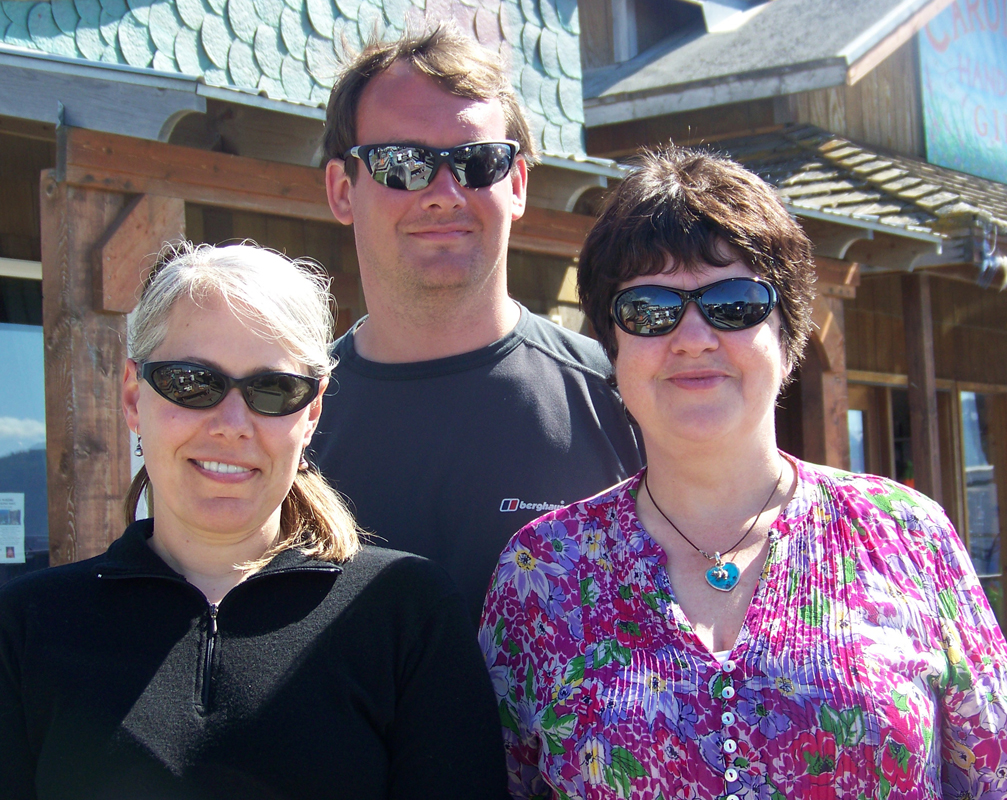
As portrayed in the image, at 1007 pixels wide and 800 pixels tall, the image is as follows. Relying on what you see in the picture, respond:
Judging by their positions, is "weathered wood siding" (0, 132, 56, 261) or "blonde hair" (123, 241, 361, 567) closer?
"blonde hair" (123, 241, 361, 567)

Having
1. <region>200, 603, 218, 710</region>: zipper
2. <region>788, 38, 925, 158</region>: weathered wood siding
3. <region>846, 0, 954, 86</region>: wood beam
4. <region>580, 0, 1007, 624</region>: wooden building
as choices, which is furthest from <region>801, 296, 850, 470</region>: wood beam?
<region>200, 603, 218, 710</region>: zipper

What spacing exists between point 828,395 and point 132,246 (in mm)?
4068

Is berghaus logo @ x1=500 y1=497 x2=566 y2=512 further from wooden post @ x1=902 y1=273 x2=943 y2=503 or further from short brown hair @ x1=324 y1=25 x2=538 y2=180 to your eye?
wooden post @ x1=902 y1=273 x2=943 y2=503

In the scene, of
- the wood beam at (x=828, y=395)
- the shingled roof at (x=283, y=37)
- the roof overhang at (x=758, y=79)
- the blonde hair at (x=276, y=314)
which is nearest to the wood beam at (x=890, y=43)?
the roof overhang at (x=758, y=79)

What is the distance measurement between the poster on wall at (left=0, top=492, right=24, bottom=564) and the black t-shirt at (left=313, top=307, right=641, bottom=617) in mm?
2547

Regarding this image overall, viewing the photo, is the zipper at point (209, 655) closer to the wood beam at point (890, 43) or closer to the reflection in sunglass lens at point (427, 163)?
the reflection in sunglass lens at point (427, 163)

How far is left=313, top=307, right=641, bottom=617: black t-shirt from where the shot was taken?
2146mm

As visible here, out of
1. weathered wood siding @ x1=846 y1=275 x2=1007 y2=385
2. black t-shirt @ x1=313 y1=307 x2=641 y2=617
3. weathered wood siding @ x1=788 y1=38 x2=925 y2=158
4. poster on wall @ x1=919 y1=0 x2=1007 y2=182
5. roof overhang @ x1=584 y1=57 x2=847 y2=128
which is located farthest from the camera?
poster on wall @ x1=919 y1=0 x2=1007 y2=182

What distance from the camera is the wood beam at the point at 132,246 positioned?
3275 mm

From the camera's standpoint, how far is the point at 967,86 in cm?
945

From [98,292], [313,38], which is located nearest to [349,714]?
[98,292]

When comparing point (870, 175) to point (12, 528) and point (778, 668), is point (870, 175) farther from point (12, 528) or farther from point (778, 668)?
point (778, 668)

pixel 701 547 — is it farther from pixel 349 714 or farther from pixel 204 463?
pixel 204 463

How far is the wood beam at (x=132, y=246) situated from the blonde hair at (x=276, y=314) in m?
1.50
